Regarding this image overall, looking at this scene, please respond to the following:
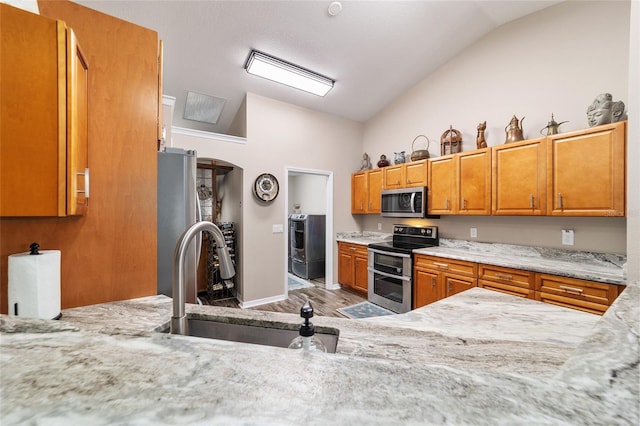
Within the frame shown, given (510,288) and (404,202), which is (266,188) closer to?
(404,202)

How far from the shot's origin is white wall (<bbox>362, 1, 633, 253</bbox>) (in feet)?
7.68

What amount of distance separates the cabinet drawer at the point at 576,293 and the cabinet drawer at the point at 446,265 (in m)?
0.55

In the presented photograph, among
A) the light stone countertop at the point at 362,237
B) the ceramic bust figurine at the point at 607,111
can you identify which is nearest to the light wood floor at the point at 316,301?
the light stone countertop at the point at 362,237

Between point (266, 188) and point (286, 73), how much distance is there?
162cm

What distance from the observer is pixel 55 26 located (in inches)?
35.5

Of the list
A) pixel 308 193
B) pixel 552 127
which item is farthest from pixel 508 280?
pixel 308 193

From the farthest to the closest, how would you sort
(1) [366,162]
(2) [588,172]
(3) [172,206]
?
(1) [366,162], (2) [588,172], (3) [172,206]

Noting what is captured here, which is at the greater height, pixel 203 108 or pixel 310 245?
pixel 203 108

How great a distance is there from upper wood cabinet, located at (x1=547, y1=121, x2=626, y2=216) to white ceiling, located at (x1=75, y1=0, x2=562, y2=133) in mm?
1659

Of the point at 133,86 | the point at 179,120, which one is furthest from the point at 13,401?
the point at 179,120

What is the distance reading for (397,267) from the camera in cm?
341

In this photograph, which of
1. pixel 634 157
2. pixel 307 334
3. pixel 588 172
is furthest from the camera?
pixel 588 172

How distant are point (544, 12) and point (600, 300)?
2991 millimetres

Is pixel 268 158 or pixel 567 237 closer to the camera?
pixel 567 237
